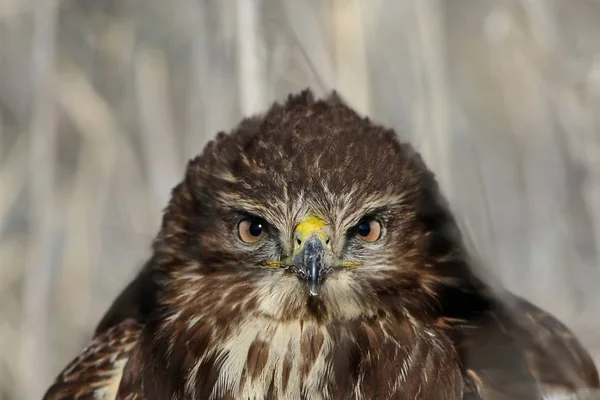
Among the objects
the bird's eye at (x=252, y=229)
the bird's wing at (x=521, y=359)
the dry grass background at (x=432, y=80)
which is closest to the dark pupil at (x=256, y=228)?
the bird's eye at (x=252, y=229)

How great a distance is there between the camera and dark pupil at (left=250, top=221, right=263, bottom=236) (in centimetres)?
138

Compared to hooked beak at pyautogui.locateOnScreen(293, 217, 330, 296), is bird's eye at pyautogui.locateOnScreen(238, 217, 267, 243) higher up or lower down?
higher up

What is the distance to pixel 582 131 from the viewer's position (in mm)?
1575

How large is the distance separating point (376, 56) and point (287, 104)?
195mm

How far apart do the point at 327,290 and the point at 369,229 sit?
135 millimetres

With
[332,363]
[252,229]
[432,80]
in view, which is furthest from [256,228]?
[432,80]

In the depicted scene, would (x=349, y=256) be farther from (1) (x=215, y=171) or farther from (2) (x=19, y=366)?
(2) (x=19, y=366)

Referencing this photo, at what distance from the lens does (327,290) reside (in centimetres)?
134

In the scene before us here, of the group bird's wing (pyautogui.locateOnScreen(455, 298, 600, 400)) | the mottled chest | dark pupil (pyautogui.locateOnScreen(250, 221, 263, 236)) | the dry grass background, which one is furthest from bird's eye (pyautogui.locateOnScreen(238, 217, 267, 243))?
bird's wing (pyautogui.locateOnScreen(455, 298, 600, 400))

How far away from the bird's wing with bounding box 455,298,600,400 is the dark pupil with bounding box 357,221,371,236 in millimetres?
261

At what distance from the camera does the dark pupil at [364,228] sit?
138cm

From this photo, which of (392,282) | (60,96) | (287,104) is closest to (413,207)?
(392,282)

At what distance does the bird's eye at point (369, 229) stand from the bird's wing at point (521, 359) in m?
0.24

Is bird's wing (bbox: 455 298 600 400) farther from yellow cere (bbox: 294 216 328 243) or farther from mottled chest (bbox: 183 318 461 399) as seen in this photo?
yellow cere (bbox: 294 216 328 243)
